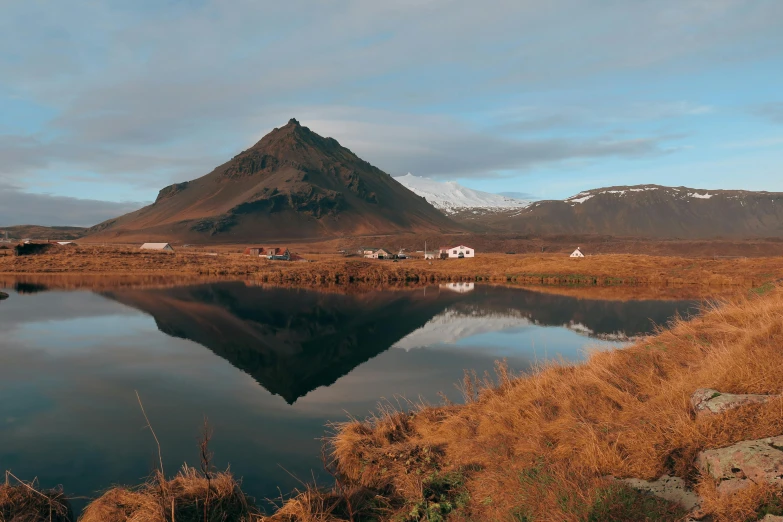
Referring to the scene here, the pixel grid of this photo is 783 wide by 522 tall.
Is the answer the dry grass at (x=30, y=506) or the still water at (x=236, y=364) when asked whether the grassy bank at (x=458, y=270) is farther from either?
the dry grass at (x=30, y=506)

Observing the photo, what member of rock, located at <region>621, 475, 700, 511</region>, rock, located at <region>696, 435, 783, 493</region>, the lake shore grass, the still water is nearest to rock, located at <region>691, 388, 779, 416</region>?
the lake shore grass

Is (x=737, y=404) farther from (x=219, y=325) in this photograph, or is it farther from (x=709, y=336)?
(x=219, y=325)

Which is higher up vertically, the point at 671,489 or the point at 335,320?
the point at 671,489

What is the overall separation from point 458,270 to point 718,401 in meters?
74.0

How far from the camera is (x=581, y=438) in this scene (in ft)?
27.3

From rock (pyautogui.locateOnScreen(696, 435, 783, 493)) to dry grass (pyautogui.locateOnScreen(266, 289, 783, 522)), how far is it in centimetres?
19

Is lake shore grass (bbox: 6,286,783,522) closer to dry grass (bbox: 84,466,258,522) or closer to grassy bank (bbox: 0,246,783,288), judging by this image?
dry grass (bbox: 84,466,258,522)

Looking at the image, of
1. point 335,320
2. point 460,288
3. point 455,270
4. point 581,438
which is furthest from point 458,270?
point 581,438

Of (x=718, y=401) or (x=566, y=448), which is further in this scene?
(x=566, y=448)

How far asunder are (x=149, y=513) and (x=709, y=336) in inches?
507

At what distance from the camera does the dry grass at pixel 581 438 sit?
260 inches

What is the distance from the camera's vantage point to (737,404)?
7.32m

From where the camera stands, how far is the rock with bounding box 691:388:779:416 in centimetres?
733

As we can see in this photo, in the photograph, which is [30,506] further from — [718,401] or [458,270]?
[458,270]
